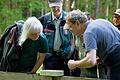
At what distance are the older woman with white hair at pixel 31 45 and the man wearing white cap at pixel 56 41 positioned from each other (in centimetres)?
43

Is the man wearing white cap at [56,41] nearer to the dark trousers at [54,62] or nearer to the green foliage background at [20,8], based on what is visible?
the dark trousers at [54,62]

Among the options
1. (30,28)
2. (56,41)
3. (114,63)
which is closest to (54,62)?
(56,41)

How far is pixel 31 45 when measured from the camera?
434 centimetres

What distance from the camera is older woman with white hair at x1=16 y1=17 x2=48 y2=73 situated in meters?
4.17

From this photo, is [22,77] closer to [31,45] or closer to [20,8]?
[31,45]

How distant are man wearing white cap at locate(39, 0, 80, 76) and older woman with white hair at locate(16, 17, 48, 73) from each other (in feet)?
1.42

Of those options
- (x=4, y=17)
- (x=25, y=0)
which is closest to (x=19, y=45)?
(x=4, y=17)

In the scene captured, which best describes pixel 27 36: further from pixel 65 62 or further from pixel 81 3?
pixel 81 3

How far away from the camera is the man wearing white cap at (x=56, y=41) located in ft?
16.1

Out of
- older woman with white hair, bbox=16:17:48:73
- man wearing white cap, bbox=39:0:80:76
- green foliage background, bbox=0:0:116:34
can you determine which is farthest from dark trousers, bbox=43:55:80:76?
green foliage background, bbox=0:0:116:34

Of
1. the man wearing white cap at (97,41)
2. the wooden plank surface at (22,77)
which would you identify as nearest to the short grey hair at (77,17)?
the man wearing white cap at (97,41)

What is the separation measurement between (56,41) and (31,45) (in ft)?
2.18

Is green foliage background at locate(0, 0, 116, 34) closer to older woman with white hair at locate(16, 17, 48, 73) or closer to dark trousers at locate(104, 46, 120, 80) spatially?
older woman with white hair at locate(16, 17, 48, 73)

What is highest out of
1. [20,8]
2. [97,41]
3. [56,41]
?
[97,41]
